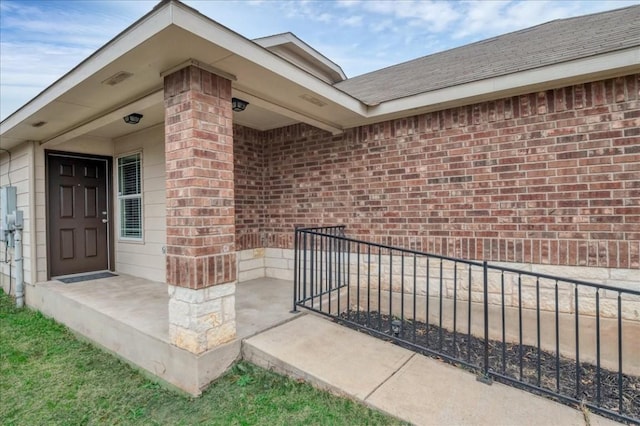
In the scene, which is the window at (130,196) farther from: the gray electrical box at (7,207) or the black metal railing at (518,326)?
the black metal railing at (518,326)

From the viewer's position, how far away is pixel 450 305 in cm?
366

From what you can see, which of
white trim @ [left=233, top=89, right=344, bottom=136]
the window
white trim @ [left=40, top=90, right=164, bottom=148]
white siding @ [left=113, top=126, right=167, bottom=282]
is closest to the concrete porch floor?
white siding @ [left=113, top=126, right=167, bottom=282]

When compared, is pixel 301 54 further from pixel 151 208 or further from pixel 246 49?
pixel 246 49

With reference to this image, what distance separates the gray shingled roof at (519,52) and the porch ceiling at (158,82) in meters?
1.15

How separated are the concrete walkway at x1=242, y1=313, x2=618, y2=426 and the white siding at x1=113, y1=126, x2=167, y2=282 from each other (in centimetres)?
280

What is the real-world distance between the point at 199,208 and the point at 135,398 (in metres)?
1.67

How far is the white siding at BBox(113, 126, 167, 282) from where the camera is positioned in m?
4.79

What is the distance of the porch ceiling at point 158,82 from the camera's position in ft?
6.99

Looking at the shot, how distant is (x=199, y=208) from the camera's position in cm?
246

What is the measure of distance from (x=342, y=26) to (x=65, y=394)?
29.5ft

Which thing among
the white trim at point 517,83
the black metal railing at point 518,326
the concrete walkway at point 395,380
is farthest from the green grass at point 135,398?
the white trim at point 517,83

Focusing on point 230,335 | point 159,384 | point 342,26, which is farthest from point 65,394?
point 342,26

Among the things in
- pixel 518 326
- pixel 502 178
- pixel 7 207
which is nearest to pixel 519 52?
pixel 502 178

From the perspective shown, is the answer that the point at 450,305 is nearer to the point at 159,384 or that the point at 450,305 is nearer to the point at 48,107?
the point at 159,384
